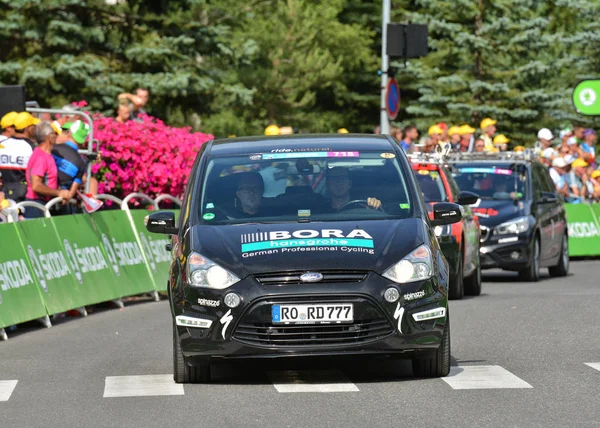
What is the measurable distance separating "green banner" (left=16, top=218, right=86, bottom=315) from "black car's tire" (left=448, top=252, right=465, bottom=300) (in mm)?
4197

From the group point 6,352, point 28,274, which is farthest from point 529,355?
point 28,274

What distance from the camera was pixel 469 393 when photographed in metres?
10.1

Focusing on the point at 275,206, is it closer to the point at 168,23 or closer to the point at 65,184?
the point at 65,184

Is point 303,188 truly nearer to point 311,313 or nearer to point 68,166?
point 311,313

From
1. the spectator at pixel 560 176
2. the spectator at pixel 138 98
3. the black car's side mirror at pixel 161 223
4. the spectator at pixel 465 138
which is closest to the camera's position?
the black car's side mirror at pixel 161 223

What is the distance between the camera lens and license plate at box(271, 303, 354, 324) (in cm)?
1034

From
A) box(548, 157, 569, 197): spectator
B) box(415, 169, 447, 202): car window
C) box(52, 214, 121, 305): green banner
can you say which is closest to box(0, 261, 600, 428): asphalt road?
box(52, 214, 121, 305): green banner

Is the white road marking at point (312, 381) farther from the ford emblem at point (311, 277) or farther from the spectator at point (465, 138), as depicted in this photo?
the spectator at point (465, 138)

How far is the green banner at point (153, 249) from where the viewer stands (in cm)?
1961

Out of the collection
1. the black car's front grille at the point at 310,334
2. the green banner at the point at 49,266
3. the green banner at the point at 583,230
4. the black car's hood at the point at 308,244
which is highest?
the black car's hood at the point at 308,244

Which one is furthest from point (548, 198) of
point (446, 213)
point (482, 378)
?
point (482, 378)

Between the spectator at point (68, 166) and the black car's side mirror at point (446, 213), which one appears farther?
the spectator at point (68, 166)

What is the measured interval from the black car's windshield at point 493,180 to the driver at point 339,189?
11.2 meters

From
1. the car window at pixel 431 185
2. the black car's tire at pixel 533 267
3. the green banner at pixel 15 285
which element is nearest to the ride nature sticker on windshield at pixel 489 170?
the black car's tire at pixel 533 267
